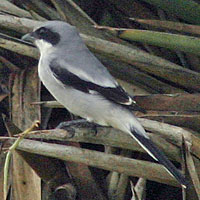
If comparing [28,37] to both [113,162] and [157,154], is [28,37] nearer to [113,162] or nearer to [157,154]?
[113,162]

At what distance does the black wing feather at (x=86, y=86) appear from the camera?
197 centimetres

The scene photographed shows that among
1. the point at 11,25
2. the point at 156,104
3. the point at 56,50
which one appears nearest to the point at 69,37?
the point at 56,50

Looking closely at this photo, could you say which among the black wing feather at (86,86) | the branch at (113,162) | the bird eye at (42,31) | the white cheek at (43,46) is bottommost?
the branch at (113,162)

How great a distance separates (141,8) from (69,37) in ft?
1.09

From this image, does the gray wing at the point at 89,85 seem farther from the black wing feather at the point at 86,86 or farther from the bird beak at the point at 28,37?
the bird beak at the point at 28,37

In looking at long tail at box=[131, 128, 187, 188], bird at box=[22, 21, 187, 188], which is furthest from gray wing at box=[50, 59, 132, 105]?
long tail at box=[131, 128, 187, 188]

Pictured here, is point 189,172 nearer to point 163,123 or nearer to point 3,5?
point 163,123

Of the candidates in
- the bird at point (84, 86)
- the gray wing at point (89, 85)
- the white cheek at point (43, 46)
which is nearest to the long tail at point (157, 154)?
the bird at point (84, 86)

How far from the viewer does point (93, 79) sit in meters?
2.04

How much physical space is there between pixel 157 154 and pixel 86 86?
438 mm

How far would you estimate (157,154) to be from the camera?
1743 mm

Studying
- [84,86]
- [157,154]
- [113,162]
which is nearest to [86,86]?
[84,86]

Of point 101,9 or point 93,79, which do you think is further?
point 101,9

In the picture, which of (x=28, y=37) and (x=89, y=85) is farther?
(x=28, y=37)
